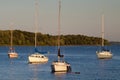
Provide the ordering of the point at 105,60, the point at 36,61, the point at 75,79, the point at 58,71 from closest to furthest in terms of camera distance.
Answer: the point at 75,79
the point at 58,71
the point at 36,61
the point at 105,60

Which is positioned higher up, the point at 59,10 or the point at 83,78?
the point at 59,10

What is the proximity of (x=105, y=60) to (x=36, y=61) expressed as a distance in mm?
32450

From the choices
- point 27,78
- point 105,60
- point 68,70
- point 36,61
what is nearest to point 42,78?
point 27,78

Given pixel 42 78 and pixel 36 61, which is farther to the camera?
pixel 36 61

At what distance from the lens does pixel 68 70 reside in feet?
265

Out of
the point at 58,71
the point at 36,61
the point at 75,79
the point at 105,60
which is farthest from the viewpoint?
the point at 105,60

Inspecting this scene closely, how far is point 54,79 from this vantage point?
71062mm

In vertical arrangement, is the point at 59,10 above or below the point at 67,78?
above

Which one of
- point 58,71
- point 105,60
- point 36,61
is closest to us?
point 58,71

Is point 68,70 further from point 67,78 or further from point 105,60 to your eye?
point 105,60

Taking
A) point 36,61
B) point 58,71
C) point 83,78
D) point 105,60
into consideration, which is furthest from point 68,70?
point 105,60

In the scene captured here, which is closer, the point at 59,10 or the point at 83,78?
the point at 83,78

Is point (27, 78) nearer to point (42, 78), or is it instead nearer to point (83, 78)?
point (42, 78)

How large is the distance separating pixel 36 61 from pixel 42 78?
104 ft
